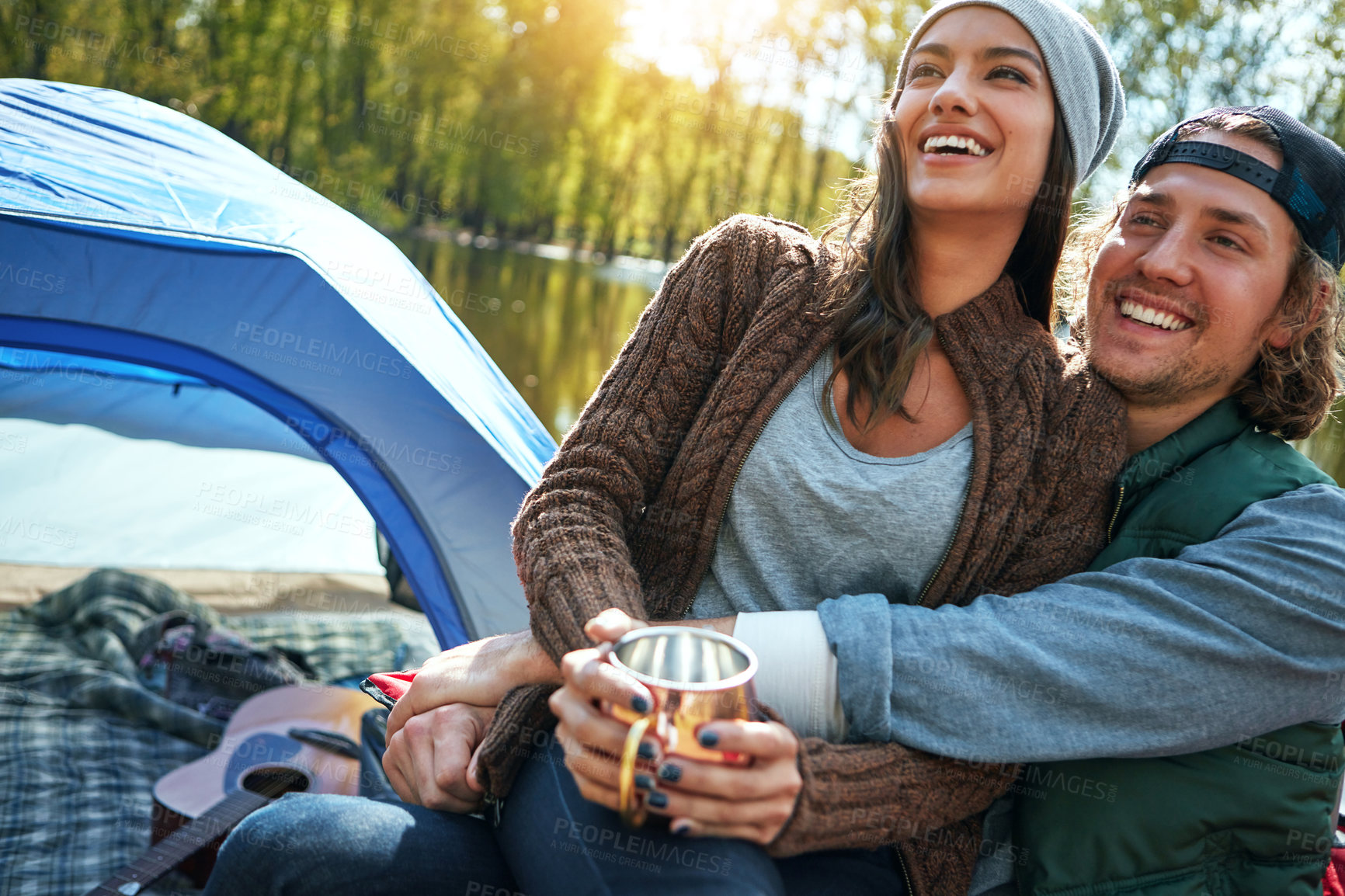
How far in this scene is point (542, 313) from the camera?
1506 centimetres

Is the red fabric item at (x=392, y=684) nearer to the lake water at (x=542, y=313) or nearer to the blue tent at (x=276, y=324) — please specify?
the blue tent at (x=276, y=324)

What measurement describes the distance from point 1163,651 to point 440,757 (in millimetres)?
982

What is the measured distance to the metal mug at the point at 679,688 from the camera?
0.98 metres

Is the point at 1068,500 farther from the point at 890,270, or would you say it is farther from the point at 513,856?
the point at 513,856

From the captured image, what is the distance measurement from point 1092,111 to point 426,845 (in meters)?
1.57

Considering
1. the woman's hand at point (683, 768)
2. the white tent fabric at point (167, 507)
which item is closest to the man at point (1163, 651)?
the woman's hand at point (683, 768)

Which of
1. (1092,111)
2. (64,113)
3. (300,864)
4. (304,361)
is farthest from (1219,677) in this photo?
(64,113)

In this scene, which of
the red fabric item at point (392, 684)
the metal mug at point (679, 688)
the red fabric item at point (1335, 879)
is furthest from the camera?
the red fabric item at point (392, 684)

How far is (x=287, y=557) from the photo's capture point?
12.9 feet

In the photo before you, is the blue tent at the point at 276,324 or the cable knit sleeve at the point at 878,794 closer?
the cable knit sleeve at the point at 878,794

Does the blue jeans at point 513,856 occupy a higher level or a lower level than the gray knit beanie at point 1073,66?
lower

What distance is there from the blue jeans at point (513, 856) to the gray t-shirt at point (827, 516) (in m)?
0.40

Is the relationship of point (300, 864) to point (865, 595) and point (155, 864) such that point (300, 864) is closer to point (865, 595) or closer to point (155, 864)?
point (865, 595)

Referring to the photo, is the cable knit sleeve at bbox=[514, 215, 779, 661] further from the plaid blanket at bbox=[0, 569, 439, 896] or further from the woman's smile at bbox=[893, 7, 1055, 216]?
the plaid blanket at bbox=[0, 569, 439, 896]
